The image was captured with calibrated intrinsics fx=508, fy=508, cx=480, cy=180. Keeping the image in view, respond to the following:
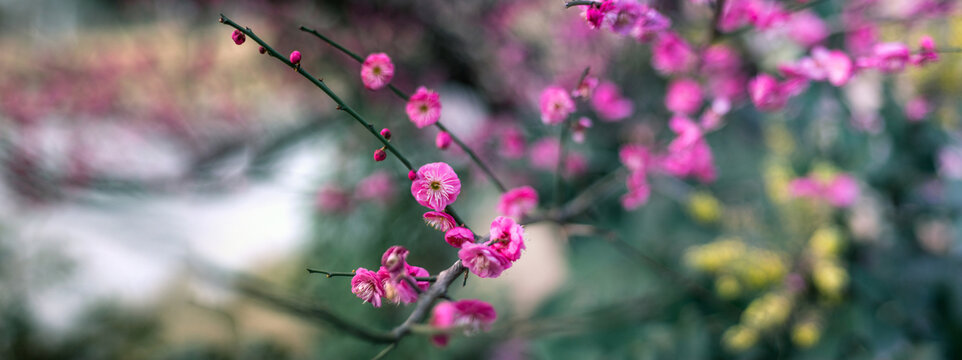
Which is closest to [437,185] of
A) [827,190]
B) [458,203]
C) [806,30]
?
[827,190]

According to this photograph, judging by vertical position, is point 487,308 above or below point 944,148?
below

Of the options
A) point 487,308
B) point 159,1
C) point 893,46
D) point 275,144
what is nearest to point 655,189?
point 893,46

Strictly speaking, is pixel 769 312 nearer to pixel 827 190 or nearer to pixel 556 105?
pixel 827 190

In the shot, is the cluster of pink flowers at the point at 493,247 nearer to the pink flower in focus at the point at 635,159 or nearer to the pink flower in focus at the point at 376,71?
the pink flower in focus at the point at 376,71

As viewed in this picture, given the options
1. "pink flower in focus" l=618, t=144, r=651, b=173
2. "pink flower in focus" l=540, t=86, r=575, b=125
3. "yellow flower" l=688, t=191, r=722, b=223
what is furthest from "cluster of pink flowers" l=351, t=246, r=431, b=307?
"yellow flower" l=688, t=191, r=722, b=223

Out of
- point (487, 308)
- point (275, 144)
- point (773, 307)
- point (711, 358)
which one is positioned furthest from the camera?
point (275, 144)

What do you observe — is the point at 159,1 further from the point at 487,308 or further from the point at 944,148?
the point at 944,148
